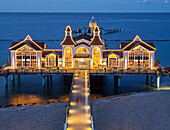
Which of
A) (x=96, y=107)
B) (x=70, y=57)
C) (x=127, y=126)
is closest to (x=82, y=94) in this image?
(x=96, y=107)

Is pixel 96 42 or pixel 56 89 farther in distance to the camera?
pixel 96 42

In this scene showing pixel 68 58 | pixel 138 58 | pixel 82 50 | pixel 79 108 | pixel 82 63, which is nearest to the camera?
pixel 79 108

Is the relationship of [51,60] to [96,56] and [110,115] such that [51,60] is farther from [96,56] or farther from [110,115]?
[110,115]

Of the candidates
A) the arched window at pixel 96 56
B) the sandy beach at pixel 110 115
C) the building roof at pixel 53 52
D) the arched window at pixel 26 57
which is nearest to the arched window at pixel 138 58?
the arched window at pixel 96 56

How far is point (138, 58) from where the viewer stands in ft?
162

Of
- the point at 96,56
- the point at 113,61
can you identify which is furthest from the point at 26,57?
the point at 113,61

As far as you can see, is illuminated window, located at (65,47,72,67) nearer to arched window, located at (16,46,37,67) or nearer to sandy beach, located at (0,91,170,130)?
arched window, located at (16,46,37,67)

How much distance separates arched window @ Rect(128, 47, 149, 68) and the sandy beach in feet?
43.4

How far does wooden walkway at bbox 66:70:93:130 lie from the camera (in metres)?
24.7

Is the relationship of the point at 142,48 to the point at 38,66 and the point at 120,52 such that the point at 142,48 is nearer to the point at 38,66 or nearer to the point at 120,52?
the point at 120,52

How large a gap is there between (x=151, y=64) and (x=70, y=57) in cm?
1315

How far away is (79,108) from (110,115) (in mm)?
3819

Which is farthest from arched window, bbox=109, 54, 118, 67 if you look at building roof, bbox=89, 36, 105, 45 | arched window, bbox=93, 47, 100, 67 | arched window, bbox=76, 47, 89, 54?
arched window, bbox=76, 47, 89, 54

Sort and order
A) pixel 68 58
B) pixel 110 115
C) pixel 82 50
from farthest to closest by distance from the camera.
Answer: pixel 82 50 → pixel 68 58 → pixel 110 115
